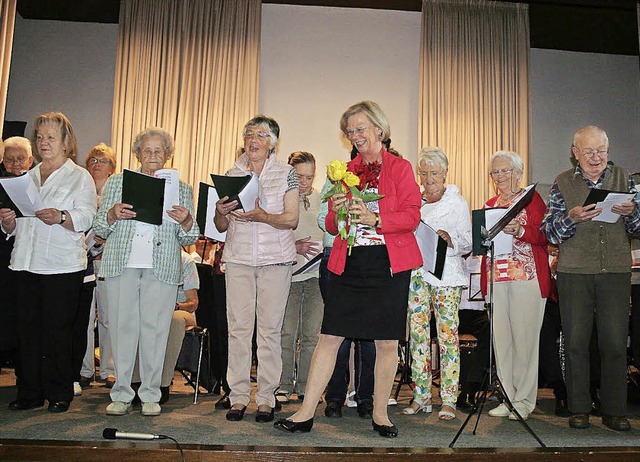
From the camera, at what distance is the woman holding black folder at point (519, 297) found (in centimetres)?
418

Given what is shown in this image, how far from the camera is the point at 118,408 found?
12.3ft

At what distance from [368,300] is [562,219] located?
1.42 m

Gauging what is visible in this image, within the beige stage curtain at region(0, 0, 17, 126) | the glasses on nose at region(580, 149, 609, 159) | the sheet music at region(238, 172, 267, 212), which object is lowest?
the sheet music at region(238, 172, 267, 212)

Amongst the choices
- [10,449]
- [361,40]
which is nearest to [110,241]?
[10,449]

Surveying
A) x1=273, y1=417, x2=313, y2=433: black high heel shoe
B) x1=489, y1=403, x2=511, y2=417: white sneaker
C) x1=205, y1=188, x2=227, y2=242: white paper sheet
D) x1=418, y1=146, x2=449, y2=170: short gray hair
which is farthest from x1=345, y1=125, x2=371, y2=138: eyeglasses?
x1=489, y1=403, x2=511, y2=417: white sneaker

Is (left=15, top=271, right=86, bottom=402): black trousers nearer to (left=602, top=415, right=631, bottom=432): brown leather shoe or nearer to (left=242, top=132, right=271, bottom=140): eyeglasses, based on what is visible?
(left=242, top=132, right=271, bottom=140): eyeglasses

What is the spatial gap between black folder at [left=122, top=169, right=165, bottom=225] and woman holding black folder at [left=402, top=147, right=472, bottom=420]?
165 cm

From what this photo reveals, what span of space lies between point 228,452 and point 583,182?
276 centimetres

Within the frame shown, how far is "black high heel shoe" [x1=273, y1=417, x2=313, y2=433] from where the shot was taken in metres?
3.33

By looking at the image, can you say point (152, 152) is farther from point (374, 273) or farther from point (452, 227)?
point (452, 227)

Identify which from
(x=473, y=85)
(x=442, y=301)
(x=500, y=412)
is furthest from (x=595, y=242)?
(x=473, y=85)

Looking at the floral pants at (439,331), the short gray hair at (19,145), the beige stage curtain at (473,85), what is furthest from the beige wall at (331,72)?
the floral pants at (439,331)

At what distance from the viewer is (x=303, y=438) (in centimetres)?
328

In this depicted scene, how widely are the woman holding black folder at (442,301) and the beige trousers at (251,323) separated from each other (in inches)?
37.0
